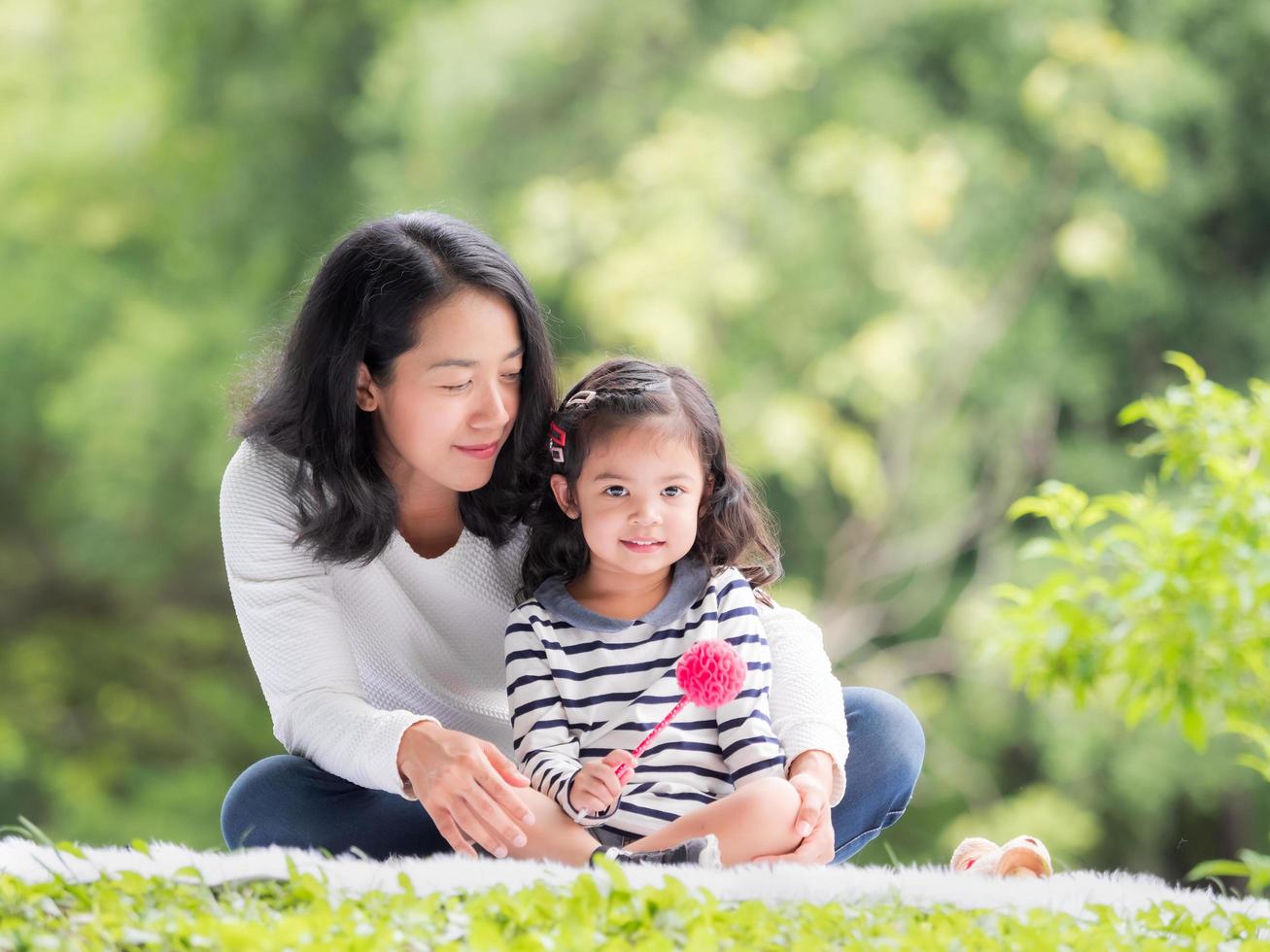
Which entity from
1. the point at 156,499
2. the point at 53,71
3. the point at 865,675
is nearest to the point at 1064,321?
the point at 865,675

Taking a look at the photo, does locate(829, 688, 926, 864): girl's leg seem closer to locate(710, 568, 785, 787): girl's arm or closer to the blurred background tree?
locate(710, 568, 785, 787): girl's arm

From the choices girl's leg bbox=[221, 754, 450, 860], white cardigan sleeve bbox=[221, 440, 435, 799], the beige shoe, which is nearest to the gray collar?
white cardigan sleeve bbox=[221, 440, 435, 799]

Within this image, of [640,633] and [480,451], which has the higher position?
[480,451]

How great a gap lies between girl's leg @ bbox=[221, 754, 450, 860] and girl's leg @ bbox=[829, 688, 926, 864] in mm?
591

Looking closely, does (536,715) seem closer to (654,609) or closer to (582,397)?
(654,609)

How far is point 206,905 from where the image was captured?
1.30 meters

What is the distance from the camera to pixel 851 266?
4.90 m

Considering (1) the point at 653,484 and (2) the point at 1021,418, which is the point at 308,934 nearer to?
(1) the point at 653,484

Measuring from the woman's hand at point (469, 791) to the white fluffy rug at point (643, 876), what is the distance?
7cm

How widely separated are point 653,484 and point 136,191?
190 inches

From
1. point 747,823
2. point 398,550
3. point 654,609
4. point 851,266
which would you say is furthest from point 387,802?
point 851,266

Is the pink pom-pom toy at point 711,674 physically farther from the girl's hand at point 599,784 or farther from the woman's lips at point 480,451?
the woman's lips at point 480,451

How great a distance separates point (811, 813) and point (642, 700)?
0.24 m

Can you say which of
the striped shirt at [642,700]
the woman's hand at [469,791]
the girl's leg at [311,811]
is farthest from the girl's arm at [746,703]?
the girl's leg at [311,811]
